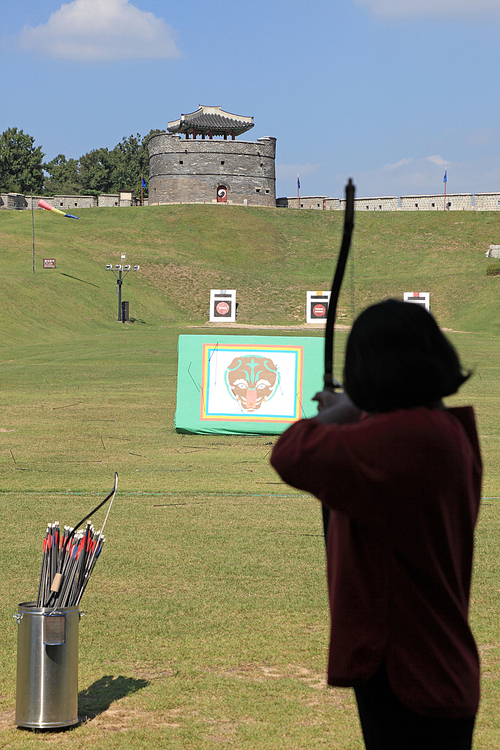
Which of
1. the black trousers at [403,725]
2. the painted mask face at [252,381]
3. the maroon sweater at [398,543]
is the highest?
the maroon sweater at [398,543]

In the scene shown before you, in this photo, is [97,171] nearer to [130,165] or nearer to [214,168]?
[130,165]

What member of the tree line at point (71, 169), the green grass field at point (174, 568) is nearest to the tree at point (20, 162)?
the tree line at point (71, 169)

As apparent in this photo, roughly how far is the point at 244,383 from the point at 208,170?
243 feet

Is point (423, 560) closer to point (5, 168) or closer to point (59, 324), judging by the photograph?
point (59, 324)

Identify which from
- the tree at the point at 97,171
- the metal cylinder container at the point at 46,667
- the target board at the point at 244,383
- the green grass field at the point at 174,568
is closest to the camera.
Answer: the metal cylinder container at the point at 46,667

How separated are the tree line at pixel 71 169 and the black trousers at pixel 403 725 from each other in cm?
10027

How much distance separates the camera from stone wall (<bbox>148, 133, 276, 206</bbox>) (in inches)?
3354

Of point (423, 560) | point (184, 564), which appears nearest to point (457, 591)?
point (423, 560)

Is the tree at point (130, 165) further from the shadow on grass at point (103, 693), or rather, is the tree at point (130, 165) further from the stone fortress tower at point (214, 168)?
the shadow on grass at point (103, 693)

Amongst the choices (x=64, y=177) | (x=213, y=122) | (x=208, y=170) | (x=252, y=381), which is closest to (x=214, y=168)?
(x=208, y=170)

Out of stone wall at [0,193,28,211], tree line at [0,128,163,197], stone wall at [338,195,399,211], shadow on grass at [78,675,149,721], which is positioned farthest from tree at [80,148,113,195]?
shadow on grass at [78,675,149,721]

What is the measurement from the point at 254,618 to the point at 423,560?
3668 mm

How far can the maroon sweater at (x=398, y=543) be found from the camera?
6.25 ft

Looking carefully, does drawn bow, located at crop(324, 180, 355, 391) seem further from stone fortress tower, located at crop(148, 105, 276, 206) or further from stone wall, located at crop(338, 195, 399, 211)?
stone wall, located at crop(338, 195, 399, 211)
